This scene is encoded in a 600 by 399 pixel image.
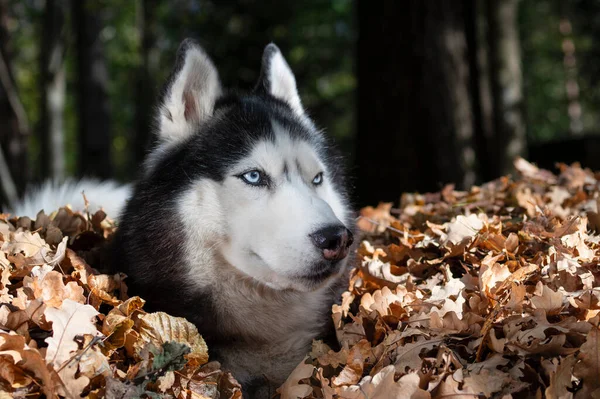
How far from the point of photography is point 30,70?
3047cm

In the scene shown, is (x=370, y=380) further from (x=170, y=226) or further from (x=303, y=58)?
(x=303, y=58)

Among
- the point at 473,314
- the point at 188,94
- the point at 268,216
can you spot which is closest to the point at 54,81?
the point at 188,94

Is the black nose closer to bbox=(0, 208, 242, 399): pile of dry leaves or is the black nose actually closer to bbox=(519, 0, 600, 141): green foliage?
bbox=(0, 208, 242, 399): pile of dry leaves

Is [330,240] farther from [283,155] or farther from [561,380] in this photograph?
[561,380]

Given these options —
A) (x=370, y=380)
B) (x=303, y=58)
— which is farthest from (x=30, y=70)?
(x=370, y=380)

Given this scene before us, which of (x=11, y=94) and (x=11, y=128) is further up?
(x=11, y=94)

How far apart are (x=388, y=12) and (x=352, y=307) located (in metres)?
4.66

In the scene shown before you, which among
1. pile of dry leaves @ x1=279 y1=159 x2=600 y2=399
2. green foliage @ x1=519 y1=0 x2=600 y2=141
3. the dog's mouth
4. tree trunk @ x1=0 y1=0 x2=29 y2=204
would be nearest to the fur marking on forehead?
the dog's mouth

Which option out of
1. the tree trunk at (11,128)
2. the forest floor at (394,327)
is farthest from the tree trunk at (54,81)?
the forest floor at (394,327)

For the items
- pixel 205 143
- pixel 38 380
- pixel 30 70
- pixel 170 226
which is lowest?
pixel 30 70

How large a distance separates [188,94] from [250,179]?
0.70m

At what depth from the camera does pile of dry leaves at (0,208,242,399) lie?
2.22 meters

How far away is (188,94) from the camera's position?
129 inches

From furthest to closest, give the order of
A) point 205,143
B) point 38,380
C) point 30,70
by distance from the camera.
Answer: point 30,70, point 205,143, point 38,380
